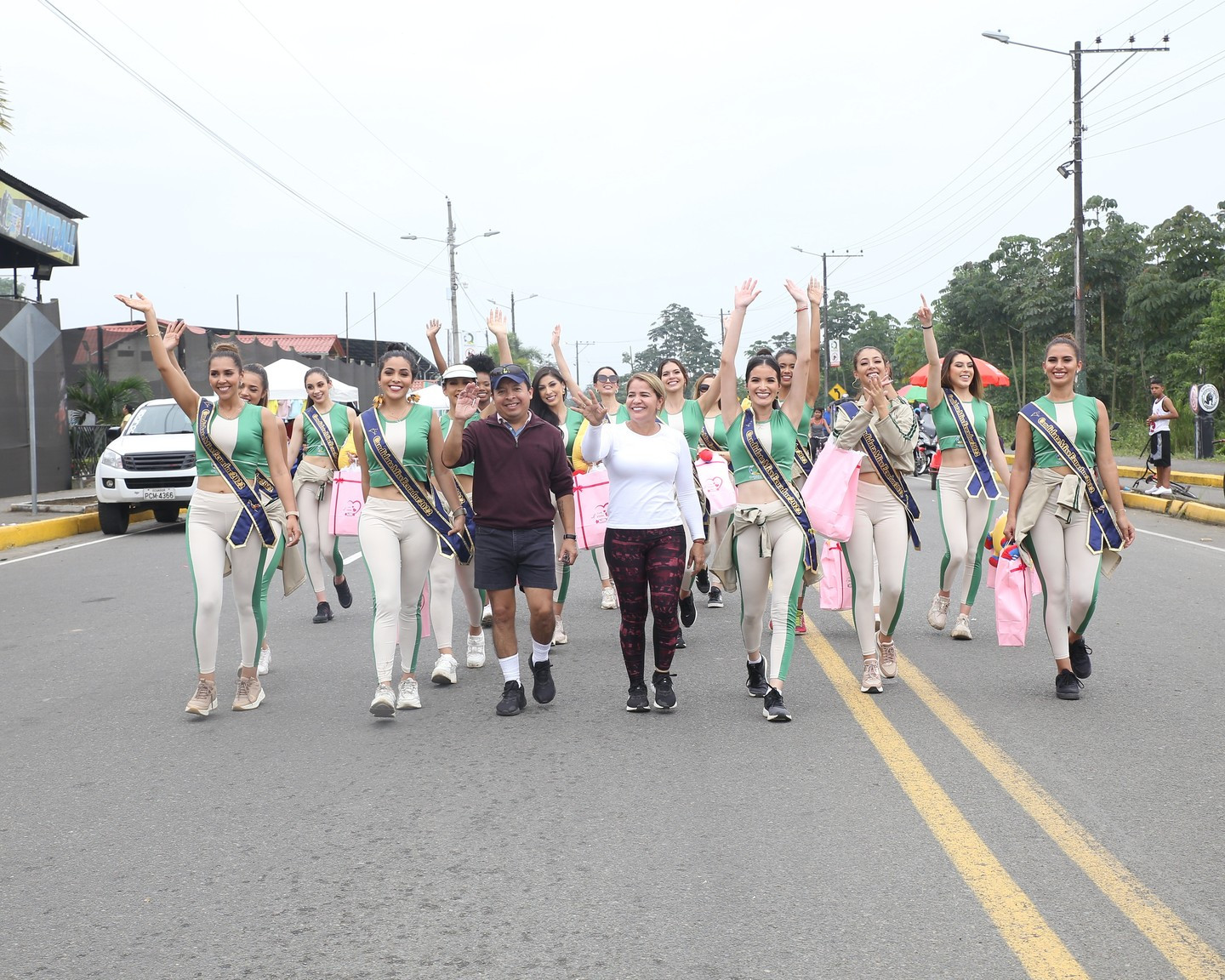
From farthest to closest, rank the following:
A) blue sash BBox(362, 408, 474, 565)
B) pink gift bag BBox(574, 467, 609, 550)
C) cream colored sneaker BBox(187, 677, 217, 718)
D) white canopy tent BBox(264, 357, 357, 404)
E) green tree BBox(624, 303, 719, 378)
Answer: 1. green tree BBox(624, 303, 719, 378)
2. white canopy tent BBox(264, 357, 357, 404)
3. pink gift bag BBox(574, 467, 609, 550)
4. blue sash BBox(362, 408, 474, 565)
5. cream colored sneaker BBox(187, 677, 217, 718)

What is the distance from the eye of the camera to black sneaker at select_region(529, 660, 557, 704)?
676 cm

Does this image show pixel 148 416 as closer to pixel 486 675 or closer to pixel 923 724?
pixel 486 675

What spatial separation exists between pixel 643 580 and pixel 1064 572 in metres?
2.27

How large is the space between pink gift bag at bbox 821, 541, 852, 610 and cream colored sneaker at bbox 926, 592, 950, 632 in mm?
1165

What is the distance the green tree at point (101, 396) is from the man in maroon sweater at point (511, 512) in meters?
22.5

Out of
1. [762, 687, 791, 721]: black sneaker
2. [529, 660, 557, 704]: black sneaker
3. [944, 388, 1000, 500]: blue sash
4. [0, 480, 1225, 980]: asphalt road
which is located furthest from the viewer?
[944, 388, 1000, 500]: blue sash

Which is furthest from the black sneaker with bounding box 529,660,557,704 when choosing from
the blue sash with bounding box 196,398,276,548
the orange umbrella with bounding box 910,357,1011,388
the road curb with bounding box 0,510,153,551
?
the road curb with bounding box 0,510,153,551

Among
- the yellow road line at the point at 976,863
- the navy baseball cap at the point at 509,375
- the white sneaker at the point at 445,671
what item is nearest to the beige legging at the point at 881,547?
the yellow road line at the point at 976,863

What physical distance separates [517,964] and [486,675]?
4260 mm

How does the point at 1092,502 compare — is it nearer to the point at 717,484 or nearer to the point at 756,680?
the point at 756,680

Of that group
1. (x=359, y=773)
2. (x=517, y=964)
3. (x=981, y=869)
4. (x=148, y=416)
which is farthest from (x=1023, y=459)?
(x=148, y=416)

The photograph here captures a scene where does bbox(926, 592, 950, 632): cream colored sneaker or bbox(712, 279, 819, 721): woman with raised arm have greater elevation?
bbox(712, 279, 819, 721): woman with raised arm

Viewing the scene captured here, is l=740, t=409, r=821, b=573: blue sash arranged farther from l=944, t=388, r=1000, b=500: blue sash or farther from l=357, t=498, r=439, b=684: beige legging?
l=944, t=388, r=1000, b=500: blue sash

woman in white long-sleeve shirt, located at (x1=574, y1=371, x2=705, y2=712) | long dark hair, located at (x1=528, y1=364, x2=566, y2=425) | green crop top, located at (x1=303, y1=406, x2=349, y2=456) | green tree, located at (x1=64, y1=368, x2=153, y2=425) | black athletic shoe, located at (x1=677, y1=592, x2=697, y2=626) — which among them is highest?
green tree, located at (x1=64, y1=368, x2=153, y2=425)
